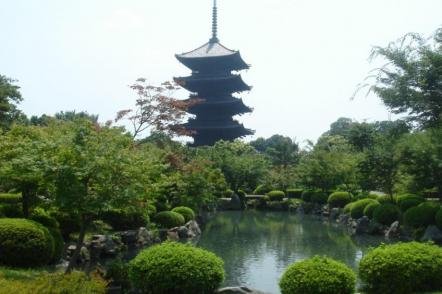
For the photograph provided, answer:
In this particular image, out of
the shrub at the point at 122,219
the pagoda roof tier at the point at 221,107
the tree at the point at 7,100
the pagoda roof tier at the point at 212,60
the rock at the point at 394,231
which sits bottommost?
the rock at the point at 394,231

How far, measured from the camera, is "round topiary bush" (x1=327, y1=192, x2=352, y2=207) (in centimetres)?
3164

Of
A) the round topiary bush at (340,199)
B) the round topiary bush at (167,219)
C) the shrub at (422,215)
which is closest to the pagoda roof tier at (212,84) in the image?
the round topiary bush at (340,199)

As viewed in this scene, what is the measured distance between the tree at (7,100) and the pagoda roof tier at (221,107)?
20130mm

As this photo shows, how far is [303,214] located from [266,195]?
6097 millimetres

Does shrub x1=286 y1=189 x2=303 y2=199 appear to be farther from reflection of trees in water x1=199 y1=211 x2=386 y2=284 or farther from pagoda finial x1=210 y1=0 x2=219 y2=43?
pagoda finial x1=210 y1=0 x2=219 y2=43

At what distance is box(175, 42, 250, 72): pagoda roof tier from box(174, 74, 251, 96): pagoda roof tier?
1.14 metres

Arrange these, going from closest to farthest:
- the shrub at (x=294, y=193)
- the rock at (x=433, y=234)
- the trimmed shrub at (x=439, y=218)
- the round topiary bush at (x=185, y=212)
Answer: the rock at (x=433, y=234), the trimmed shrub at (x=439, y=218), the round topiary bush at (x=185, y=212), the shrub at (x=294, y=193)

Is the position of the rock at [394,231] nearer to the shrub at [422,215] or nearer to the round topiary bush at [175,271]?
the shrub at [422,215]

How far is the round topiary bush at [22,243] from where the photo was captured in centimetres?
1071

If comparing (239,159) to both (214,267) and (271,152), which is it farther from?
(214,267)

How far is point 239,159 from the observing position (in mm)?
39094

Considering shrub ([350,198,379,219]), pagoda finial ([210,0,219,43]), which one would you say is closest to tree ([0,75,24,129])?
shrub ([350,198,379,219])

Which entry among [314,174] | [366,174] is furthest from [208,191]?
[314,174]

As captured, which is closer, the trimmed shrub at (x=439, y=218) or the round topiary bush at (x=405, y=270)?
the round topiary bush at (x=405, y=270)
